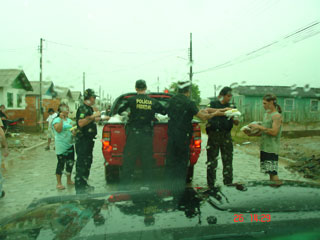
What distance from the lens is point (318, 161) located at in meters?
8.28

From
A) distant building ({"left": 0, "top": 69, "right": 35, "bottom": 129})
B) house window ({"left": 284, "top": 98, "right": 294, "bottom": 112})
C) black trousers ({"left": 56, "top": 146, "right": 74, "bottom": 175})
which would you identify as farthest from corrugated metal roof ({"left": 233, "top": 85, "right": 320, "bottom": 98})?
black trousers ({"left": 56, "top": 146, "right": 74, "bottom": 175})

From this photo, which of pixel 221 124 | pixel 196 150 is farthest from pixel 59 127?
pixel 221 124

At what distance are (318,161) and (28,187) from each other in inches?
289

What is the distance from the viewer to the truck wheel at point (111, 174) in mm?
6176

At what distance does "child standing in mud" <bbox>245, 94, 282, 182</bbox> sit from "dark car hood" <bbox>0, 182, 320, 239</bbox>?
6.97 feet

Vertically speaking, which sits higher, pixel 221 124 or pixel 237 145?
pixel 221 124

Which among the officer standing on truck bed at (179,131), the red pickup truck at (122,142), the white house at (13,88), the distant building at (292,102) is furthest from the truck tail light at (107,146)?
the white house at (13,88)

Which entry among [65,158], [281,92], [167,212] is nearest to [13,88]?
[65,158]

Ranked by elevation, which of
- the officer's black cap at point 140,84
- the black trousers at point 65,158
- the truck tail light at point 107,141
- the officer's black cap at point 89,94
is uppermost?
the officer's black cap at point 140,84

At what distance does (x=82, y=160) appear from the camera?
5156 mm

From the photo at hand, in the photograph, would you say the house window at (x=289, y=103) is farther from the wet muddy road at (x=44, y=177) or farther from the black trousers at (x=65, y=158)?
the black trousers at (x=65, y=158)

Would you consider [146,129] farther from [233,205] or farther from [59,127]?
[233,205]

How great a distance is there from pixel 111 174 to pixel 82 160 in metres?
1.28
